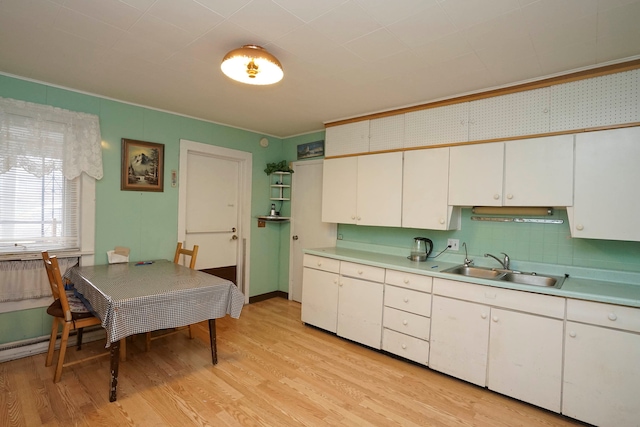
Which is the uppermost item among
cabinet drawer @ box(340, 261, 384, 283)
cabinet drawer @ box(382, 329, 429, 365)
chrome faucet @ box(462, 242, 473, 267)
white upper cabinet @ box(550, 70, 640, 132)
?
A: white upper cabinet @ box(550, 70, 640, 132)

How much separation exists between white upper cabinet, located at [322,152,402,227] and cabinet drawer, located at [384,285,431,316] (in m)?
0.70

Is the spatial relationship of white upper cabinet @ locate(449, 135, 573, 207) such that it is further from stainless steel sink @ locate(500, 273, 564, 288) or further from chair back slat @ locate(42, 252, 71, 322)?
chair back slat @ locate(42, 252, 71, 322)

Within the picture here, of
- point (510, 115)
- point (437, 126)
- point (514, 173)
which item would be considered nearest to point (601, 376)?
point (514, 173)

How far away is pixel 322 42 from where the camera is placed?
2039 mm

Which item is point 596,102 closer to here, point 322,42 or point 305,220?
point 322,42

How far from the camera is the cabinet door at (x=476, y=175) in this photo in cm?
261

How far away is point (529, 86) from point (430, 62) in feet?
2.94

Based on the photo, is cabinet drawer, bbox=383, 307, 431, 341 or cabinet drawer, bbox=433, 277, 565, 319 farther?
Answer: cabinet drawer, bbox=383, 307, 431, 341

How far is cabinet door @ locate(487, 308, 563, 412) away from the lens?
212 centimetres

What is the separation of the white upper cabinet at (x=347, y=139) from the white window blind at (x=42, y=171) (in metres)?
2.48

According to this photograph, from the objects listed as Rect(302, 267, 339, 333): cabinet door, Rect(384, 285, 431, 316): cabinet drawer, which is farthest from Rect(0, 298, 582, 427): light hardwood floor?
Rect(384, 285, 431, 316): cabinet drawer

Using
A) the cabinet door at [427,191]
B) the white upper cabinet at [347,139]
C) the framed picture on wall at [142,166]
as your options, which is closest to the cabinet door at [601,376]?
the cabinet door at [427,191]

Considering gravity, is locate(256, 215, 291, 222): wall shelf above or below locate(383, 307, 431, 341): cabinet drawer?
above

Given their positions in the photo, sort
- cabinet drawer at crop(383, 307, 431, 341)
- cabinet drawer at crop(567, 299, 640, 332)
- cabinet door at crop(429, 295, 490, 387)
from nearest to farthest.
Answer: cabinet drawer at crop(567, 299, 640, 332)
cabinet door at crop(429, 295, 490, 387)
cabinet drawer at crop(383, 307, 431, 341)
